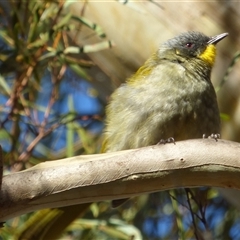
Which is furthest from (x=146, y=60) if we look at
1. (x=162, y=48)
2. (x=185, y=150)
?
(x=185, y=150)

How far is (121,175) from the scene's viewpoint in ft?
5.09

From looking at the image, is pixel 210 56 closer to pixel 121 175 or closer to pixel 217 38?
pixel 217 38

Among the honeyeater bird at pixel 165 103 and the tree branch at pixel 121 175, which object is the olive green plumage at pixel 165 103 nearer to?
the honeyeater bird at pixel 165 103

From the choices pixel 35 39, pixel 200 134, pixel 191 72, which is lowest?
pixel 200 134

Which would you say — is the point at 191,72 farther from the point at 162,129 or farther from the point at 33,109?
the point at 33,109

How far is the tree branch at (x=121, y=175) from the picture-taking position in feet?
5.01

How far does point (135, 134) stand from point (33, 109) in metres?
0.56

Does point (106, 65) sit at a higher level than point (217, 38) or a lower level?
higher

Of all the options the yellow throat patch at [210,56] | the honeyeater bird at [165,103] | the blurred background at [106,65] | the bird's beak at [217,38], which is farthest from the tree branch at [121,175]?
the yellow throat patch at [210,56]

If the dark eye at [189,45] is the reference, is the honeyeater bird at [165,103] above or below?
below

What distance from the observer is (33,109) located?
2719 millimetres

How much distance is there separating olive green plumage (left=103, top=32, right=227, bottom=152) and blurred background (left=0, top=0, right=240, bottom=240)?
7cm

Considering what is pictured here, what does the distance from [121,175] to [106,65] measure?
124cm

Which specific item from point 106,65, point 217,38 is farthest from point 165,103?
point 106,65
